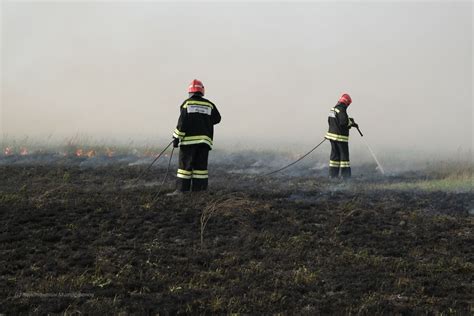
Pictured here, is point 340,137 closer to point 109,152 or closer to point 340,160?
point 340,160

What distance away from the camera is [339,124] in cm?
1227

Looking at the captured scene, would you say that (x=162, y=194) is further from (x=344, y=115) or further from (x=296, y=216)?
(x=344, y=115)

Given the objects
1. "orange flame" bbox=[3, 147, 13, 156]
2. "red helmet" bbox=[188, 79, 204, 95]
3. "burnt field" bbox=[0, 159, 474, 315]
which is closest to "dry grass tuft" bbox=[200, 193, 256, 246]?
"burnt field" bbox=[0, 159, 474, 315]

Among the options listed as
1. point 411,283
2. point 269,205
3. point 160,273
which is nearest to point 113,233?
point 160,273

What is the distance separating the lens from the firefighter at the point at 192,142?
8.87m

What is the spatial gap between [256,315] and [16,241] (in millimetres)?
3340

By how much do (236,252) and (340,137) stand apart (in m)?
7.61

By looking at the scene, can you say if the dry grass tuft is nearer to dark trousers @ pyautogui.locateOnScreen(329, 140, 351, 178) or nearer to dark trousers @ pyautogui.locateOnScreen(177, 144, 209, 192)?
dark trousers @ pyautogui.locateOnScreen(177, 144, 209, 192)

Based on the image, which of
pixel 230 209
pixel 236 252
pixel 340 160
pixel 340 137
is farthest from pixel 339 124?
pixel 236 252

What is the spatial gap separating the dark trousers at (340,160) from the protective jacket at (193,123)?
14.8 feet

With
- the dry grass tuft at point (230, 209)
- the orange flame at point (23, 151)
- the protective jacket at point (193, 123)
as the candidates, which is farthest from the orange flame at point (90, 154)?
the dry grass tuft at point (230, 209)

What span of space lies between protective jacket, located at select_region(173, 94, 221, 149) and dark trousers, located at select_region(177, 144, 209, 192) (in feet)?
0.45

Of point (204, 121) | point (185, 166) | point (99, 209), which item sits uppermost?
point (204, 121)

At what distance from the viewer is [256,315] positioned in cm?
357
